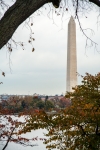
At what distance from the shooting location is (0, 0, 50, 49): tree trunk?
151cm

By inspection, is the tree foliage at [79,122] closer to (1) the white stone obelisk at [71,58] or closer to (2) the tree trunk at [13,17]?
(2) the tree trunk at [13,17]

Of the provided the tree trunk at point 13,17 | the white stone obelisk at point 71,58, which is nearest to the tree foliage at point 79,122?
the tree trunk at point 13,17

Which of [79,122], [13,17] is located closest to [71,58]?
[79,122]

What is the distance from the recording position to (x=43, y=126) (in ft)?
16.9

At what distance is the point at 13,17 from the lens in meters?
1.54

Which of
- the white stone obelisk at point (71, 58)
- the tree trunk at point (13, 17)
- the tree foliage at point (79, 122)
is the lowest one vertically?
the tree foliage at point (79, 122)

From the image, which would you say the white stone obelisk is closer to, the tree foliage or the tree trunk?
the tree foliage

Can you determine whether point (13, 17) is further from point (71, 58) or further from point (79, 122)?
point (71, 58)

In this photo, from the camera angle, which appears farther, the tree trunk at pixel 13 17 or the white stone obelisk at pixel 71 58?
the white stone obelisk at pixel 71 58

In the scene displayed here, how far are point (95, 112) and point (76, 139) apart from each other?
0.64m

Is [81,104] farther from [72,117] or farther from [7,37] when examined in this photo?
[7,37]

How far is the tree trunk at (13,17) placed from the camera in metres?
1.51

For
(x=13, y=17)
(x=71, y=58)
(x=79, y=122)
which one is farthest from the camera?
(x=71, y=58)

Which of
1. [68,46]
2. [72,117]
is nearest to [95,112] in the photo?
[72,117]
